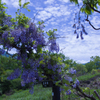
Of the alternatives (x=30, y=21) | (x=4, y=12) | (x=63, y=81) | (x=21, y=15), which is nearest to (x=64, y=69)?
(x=63, y=81)

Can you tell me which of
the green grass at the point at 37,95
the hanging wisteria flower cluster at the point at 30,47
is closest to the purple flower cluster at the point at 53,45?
the hanging wisteria flower cluster at the point at 30,47

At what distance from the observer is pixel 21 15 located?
2.05 m

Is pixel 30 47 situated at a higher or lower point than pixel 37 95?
higher

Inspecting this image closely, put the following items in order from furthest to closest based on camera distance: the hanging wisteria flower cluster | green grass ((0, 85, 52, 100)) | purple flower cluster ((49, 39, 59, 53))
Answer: green grass ((0, 85, 52, 100))
purple flower cluster ((49, 39, 59, 53))
the hanging wisteria flower cluster

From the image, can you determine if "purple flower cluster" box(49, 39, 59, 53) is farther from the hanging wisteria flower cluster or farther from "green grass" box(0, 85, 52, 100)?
"green grass" box(0, 85, 52, 100)

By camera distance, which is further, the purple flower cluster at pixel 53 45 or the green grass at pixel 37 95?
the green grass at pixel 37 95

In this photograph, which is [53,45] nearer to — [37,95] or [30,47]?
[30,47]

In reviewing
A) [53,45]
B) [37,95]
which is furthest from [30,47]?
[37,95]

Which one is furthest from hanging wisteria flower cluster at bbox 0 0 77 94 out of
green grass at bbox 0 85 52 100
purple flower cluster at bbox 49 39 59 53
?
green grass at bbox 0 85 52 100

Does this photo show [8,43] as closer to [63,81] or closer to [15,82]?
[63,81]

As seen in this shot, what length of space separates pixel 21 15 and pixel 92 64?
32.0 meters

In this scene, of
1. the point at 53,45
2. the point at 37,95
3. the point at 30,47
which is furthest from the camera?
the point at 37,95

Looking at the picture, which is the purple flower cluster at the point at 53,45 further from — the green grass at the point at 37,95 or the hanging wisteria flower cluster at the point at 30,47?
the green grass at the point at 37,95

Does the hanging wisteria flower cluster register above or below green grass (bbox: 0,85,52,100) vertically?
above
